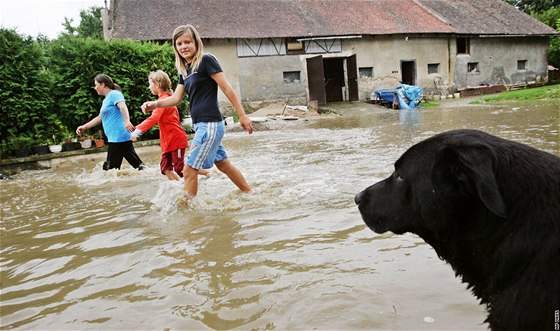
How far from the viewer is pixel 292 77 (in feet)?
76.4

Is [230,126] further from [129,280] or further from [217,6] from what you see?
[129,280]

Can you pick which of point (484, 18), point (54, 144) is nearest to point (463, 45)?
point (484, 18)

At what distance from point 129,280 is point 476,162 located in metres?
2.20

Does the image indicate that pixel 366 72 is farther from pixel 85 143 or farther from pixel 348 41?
pixel 85 143

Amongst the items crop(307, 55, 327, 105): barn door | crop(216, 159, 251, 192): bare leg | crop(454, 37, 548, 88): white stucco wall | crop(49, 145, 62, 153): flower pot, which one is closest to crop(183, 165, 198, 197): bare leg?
crop(216, 159, 251, 192): bare leg

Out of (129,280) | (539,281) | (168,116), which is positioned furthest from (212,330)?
(168,116)

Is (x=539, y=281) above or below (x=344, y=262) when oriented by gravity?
above

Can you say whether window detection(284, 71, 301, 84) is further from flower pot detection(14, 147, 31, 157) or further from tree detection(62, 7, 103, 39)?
tree detection(62, 7, 103, 39)

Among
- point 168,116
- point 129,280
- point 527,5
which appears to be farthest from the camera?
point 527,5

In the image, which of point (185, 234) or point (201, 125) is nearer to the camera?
point (185, 234)

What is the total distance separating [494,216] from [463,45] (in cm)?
2946

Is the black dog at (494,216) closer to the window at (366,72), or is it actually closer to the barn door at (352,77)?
the barn door at (352,77)

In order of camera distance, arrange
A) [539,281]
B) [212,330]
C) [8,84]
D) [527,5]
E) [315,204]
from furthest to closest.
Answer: [527,5], [8,84], [315,204], [212,330], [539,281]

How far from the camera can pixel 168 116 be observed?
18.0 ft
